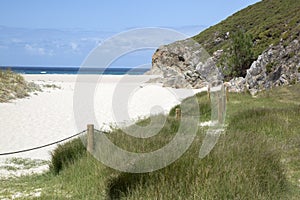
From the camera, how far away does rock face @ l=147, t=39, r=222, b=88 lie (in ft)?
119

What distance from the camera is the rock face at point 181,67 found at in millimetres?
36406

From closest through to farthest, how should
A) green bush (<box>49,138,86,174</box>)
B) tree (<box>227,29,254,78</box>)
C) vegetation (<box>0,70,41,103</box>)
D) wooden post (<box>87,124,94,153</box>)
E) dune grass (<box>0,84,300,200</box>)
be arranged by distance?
1. dune grass (<box>0,84,300,200</box>)
2. wooden post (<box>87,124,94,153</box>)
3. green bush (<box>49,138,86,174</box>)
4. vegetation (<box>0,70,41,103</box>)
5. tree (<box>227,29,254,78</box>)

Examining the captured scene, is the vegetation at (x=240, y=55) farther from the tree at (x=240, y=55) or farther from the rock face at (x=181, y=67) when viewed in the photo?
the rock face at (x=181, y=67)

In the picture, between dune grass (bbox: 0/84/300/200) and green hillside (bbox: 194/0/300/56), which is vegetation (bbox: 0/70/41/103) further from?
green hillside (bbox: 194/0/300/56)

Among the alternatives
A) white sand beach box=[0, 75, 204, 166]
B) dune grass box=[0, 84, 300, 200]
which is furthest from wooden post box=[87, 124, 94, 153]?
white sand beach box=[0, 75, 204, 166]

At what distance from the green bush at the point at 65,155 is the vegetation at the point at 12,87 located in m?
13.4

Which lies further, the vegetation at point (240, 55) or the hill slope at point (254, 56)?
A: the vegetation at point (240, 55)

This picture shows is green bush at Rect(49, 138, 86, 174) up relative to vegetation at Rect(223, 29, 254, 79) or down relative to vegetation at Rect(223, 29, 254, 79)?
down

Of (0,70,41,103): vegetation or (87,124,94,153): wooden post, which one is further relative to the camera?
(0,70,41,103): vegetation

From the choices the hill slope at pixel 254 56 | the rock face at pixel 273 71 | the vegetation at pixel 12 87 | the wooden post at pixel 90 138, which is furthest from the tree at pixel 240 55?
the wooden post at pixel 90 138

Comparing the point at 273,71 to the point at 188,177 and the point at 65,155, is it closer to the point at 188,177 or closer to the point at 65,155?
the point at 65,155

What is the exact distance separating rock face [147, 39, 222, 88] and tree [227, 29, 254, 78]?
1.86 metres

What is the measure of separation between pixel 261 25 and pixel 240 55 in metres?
13.1

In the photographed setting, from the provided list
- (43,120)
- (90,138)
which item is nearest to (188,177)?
(90,138)
